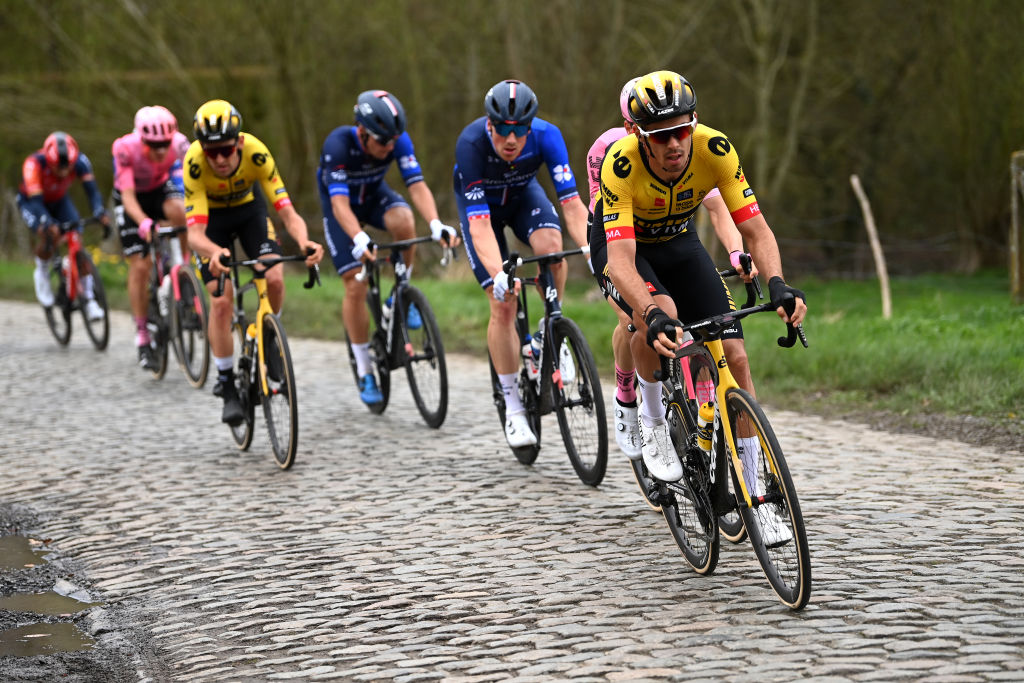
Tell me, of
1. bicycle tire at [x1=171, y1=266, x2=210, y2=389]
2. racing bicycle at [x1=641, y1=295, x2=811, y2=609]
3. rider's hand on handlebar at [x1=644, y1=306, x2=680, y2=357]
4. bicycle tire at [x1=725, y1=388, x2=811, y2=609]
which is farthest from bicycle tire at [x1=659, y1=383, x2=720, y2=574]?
bicycle tire at [x1=171, y1=266, x2=210, y2=389]

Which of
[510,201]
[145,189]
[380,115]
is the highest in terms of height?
[145,189]

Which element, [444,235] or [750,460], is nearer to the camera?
[750,460]

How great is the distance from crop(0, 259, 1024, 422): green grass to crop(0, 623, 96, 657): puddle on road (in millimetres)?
5954

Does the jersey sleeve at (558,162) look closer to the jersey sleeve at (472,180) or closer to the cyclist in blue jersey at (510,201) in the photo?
the cyclist in blue jersey at (510,201)

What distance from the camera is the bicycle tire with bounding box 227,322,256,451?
8.35 m

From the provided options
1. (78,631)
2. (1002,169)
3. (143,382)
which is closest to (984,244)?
(1002,169)

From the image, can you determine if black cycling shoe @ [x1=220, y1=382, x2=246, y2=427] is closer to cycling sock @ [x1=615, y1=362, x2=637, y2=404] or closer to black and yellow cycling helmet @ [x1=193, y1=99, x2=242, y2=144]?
black and yellow cycling helmet @ [x1=193, y1=99, x2=242, y2=144]

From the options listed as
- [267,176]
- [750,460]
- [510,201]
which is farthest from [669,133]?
[267,176]

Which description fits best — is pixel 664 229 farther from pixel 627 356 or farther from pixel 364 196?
pixel 364 196

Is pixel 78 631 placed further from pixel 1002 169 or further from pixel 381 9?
pixel 381 9

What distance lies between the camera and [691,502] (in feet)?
17.2

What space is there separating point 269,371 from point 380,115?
1.94 metres

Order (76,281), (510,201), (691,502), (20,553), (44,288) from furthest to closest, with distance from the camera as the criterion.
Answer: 1. (44,288)
2. (76,281)
3. (510,201)
4. (20,553)
5. (691,502)

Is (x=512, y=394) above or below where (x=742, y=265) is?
below
